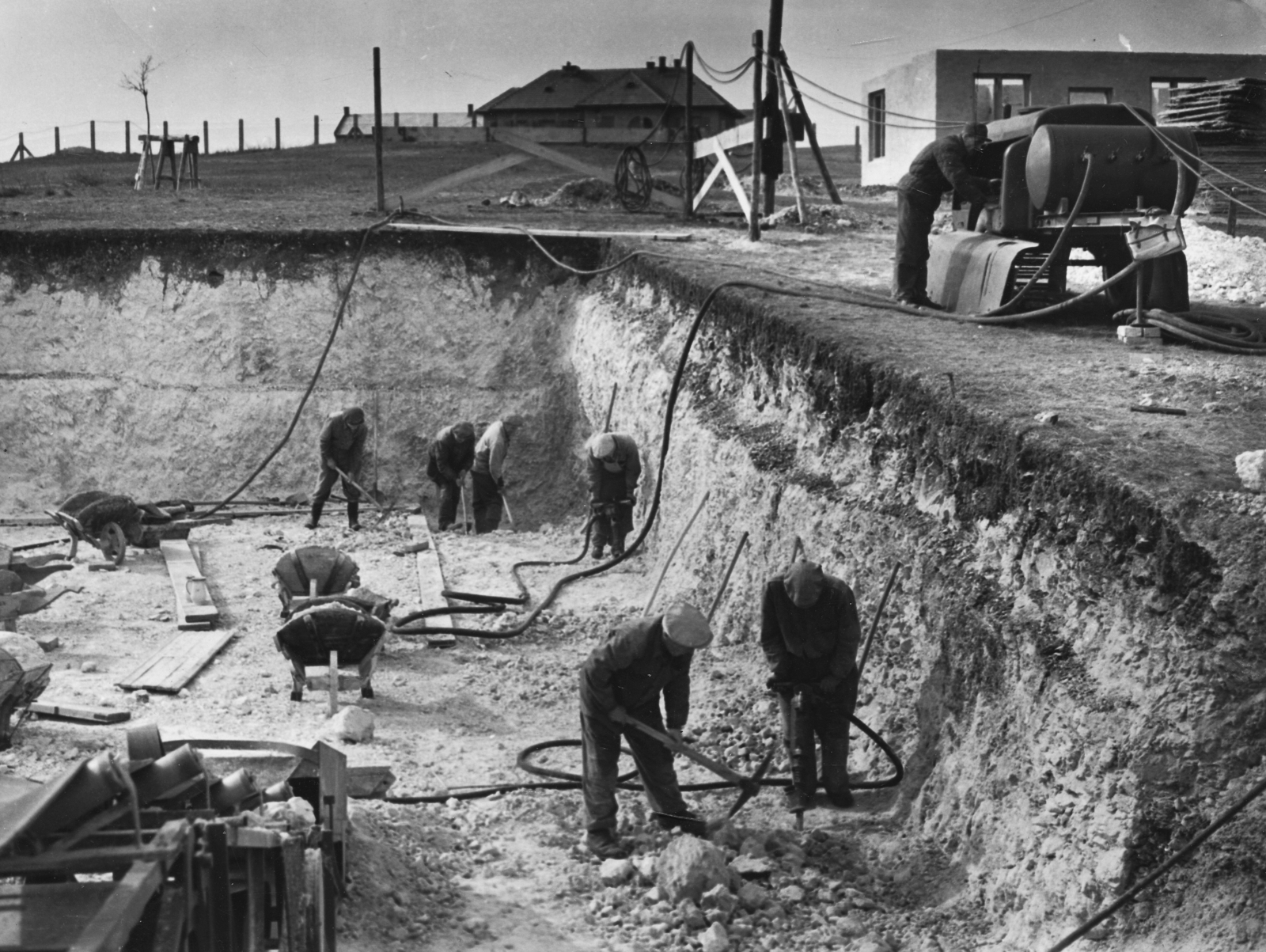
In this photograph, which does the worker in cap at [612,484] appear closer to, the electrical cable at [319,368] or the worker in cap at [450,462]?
the worker in cap at [450,462]

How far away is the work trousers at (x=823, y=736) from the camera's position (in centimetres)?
755

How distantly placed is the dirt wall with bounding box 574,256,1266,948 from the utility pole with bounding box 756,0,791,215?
407 inches

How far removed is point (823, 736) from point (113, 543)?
8084 millimetres

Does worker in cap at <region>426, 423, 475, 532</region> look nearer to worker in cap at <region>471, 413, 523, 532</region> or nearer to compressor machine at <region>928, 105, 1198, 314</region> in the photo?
worker in cap at <region>471, 413, 523, 532</region>

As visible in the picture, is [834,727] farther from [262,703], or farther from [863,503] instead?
[262,703]

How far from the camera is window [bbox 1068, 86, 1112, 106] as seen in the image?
25.6 meters

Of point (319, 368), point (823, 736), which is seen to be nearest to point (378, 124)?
point (319, 368)

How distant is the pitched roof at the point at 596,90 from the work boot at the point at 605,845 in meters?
39.7

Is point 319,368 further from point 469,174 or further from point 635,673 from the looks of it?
point 635,673

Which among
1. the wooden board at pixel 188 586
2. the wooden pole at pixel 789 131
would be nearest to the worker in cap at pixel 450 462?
the wooden board at pixel 188 586

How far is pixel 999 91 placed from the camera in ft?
85.5

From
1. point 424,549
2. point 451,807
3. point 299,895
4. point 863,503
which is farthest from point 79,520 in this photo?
point 299,895

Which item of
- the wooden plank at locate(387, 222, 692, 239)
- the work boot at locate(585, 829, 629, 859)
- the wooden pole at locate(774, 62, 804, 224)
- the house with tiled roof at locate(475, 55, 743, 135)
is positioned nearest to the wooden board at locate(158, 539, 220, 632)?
the work boot at locate(585, 829, 629, 859)

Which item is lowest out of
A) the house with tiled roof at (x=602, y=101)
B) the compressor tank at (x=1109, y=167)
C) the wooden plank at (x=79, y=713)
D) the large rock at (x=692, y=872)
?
the large rock at (x=692, y=872)
